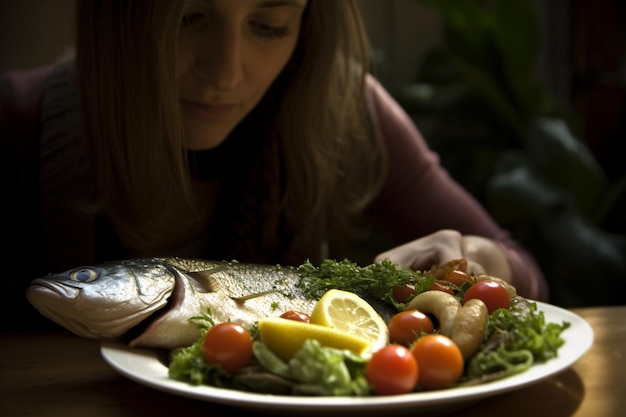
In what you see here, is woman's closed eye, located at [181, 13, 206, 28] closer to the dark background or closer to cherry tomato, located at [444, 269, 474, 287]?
cherry tomato, located at [444, 269, 474, 287]

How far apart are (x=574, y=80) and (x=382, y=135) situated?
1.82 meters

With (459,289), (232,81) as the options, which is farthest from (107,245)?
(459,289)

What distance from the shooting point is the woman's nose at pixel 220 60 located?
1270 mm

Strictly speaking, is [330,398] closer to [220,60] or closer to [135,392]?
[135,392]

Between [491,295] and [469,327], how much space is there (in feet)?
0.40

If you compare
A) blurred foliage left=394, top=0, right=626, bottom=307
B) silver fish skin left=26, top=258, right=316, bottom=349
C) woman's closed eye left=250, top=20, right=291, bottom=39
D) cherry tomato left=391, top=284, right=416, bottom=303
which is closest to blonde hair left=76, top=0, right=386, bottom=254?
woman's closed eye left=250, top=20, right=291, bottom=39

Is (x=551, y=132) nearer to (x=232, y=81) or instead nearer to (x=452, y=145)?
(x=452, y=145)

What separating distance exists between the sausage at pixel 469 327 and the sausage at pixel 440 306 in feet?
0.04

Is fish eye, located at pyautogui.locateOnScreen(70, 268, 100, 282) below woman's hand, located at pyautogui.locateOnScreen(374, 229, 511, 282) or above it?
above

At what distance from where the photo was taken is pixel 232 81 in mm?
1315

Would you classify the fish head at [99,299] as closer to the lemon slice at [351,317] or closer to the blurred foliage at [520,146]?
the lemon slice at [351,317]

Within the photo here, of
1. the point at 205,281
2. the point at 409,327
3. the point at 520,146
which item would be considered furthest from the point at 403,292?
the point at 520,146

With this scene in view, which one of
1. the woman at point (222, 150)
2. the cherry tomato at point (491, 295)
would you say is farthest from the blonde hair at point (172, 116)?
the cherry tomato at point (491, 295)

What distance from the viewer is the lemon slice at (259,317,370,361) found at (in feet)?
2.75
